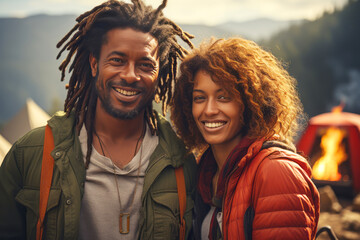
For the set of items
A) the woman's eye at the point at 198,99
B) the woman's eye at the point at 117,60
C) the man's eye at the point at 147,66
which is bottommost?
the woman's eye at the point at 198,99

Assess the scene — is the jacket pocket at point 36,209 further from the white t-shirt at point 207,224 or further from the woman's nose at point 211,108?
the woman's nose at point 211,108

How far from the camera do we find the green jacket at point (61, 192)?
6.63 ft

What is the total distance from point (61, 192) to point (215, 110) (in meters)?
1.17

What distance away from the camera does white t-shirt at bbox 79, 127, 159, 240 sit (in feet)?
6.93

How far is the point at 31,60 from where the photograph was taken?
6644cm

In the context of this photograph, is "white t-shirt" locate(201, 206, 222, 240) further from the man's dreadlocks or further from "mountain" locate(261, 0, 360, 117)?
"mountain" locate(261, 0, 360, 117)

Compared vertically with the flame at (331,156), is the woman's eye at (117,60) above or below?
above

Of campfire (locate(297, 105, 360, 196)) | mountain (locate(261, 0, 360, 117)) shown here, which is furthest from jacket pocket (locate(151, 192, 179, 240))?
mountain (locate(261, 0, 360, 117))

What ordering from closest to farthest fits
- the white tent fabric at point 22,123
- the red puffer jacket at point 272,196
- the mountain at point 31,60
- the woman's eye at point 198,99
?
the red puffer jacket at point 272,196 < the woman's eye at point 198,99 < the white tent fabric at point 22,123 < the mountain at point 31,60

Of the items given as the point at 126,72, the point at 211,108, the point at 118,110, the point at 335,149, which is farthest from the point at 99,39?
the point at 335,149

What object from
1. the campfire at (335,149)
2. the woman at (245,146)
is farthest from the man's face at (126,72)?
the campfire at (335,149)

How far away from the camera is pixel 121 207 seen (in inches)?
84.9

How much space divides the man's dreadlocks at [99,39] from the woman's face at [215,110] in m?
0.51

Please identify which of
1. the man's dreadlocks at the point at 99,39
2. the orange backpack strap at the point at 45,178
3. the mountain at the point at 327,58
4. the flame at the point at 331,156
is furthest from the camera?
the mountain at the point at 327,58
